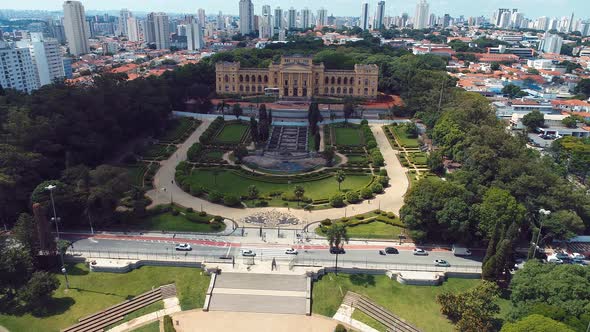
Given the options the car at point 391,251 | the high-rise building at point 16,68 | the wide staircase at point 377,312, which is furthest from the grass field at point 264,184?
the high-rise building at point 16,68

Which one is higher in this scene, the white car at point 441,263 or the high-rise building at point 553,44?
the high-rise building at point 553,44

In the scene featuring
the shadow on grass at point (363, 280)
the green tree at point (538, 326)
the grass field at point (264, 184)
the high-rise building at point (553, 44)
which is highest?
the high-rise building at point (553, 44)

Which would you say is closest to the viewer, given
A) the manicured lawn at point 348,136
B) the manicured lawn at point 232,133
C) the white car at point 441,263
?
the white car at point 441,263

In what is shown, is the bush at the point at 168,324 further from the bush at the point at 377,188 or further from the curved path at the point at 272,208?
the bush at the point at 377,188

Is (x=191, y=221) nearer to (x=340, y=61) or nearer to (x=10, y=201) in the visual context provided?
(x=10, y=201)

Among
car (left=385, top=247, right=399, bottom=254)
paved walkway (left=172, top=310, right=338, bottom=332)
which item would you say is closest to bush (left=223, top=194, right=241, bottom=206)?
paved walkway (left=172, top=310, right=338, bottom=332)
